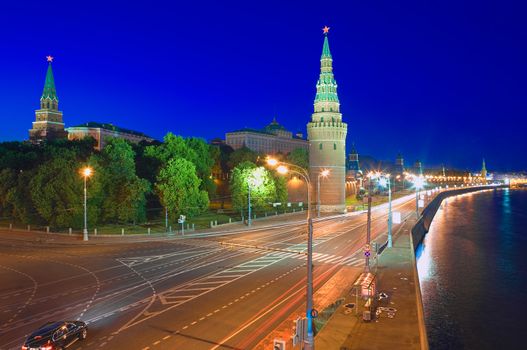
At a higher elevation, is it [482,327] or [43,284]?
[43,284]

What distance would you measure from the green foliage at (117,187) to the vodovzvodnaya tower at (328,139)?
46400mm

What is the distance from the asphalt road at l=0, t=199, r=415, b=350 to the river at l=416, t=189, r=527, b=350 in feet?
28.2

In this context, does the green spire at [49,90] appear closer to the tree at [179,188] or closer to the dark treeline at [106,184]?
the dark treeline at [106,184]

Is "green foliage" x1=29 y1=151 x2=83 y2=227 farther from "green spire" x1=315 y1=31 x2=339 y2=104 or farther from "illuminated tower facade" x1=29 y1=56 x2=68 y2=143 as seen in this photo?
"illuminated tower facade" x1=29 y1=56 x2=68 y2=143

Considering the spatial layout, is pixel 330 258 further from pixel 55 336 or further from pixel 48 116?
pixel 48 116

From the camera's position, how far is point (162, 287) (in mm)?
32281

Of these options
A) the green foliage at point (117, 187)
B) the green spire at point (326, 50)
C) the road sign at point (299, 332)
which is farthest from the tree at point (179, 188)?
→ the road sign at point (299, 332)

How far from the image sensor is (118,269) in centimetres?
3847

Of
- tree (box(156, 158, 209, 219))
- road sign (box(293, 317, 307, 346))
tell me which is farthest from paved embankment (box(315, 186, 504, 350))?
tree (box(156, 158, 209, 219))

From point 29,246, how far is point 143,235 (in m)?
13.1

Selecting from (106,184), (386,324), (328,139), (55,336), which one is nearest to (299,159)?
(328,139)

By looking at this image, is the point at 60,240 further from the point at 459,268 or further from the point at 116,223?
the point at 459,268

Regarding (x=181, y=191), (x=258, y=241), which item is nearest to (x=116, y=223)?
(x=181, y=191)

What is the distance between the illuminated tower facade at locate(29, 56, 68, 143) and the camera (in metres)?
144
